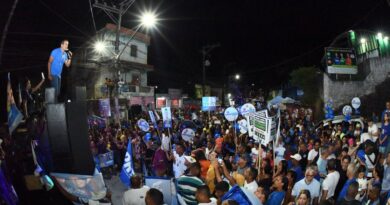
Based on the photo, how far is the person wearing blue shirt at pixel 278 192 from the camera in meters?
5.75

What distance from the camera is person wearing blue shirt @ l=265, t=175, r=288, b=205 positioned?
5.75 meters

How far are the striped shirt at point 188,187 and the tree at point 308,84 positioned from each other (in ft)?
97.4

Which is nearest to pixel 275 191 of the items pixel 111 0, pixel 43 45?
pixel 43 45

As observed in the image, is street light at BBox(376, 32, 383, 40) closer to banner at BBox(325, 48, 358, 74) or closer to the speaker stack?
banner at BBox(325, 48, 358, 74)

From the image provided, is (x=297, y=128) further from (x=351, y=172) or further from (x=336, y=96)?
(x=336, y=96)

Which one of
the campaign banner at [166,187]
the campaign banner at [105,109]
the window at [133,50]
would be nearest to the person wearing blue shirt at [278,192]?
the campaign banner at [166,187]

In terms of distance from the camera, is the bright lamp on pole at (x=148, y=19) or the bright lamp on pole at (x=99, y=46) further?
the bright lamp on pole at (x=99, y=46)

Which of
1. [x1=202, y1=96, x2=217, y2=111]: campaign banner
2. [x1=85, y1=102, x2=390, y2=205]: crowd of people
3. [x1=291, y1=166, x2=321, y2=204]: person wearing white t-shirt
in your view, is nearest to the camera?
[x1=85, y1=102, x2=390, y2=205]: crowd of people

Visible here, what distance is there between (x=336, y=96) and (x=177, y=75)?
31.3 metres

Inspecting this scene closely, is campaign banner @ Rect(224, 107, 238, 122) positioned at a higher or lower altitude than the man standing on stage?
lower

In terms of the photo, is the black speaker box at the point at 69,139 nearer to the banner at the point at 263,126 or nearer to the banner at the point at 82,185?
the banner at the point at 82,185

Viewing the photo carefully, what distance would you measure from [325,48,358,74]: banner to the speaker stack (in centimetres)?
2573

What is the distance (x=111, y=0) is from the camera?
20.3 m

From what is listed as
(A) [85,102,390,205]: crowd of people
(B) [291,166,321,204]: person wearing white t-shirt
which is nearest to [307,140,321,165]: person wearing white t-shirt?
(A) [85,102,390,205]: crowd of people
